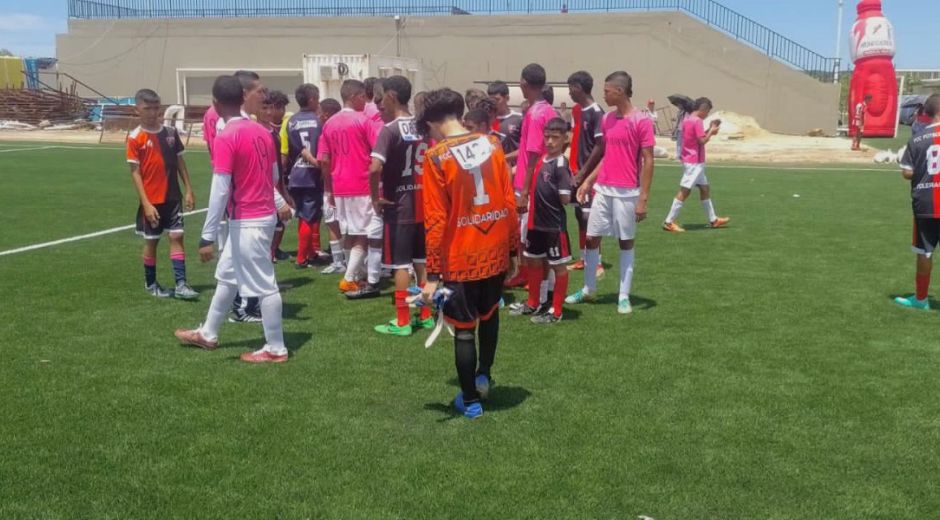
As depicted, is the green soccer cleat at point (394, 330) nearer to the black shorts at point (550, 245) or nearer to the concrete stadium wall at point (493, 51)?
the black shorts at point (550, 245)

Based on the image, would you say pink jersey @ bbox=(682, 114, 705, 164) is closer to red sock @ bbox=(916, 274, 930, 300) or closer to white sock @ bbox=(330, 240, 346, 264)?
red sock @ bbox=(916, 274, 930, 300)

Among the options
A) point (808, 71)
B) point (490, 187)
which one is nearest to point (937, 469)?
point (490, 187)

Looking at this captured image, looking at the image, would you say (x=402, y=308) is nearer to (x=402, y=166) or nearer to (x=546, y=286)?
(x=402, y=166)

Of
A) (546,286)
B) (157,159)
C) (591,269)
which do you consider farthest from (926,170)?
(157,159)

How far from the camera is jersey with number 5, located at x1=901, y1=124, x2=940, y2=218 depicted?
290 inches

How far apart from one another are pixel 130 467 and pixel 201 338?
2.10m

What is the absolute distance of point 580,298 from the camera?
8086 millimetres

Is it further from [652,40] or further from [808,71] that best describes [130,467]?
[808,71]

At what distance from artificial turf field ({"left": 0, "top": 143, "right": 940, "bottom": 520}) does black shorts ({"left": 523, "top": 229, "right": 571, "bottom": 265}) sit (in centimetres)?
62

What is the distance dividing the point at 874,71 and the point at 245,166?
36879 mm

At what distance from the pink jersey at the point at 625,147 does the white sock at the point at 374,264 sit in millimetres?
2309

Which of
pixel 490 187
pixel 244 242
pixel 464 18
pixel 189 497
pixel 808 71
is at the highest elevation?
pixel 464 18

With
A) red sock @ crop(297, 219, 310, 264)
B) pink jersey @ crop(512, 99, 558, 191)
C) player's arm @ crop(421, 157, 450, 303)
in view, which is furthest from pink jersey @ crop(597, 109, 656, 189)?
red sock @ crop(297, 219, 310, 264)

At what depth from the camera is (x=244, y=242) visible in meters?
5.89
